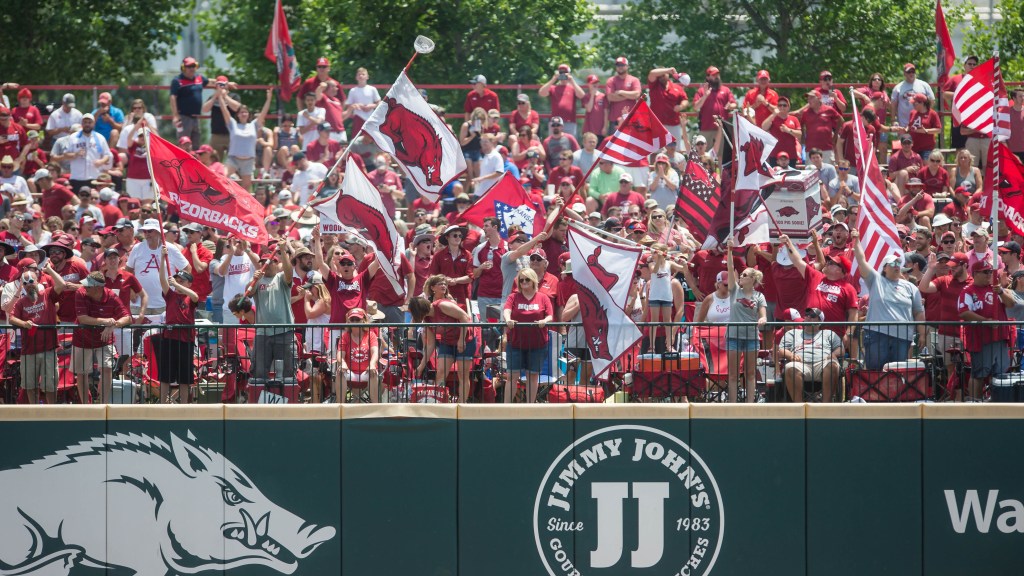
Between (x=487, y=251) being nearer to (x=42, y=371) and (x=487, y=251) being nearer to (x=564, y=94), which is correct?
(x=42, y=371)

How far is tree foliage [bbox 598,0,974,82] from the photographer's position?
33875mm

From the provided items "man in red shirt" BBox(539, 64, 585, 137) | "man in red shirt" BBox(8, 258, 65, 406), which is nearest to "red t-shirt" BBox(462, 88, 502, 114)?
"man in red shirt" BBox(539, 64, 585, 137)

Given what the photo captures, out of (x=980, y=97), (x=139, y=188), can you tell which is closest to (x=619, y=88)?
(x=980, y=97)

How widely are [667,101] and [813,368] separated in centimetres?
1071

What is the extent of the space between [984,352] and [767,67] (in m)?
21.1

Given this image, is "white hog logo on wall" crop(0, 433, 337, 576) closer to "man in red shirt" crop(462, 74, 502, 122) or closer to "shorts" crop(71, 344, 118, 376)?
"shorts" crop(71, 344, 118, 376)

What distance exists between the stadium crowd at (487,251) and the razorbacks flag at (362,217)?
0.33 metres

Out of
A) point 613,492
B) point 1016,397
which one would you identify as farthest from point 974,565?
point 613,492

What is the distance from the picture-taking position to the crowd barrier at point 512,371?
13906 millimetres

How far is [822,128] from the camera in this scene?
2345 cm

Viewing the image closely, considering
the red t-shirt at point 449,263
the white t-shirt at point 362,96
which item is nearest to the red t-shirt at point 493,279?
the red t-shirt at point 449,263

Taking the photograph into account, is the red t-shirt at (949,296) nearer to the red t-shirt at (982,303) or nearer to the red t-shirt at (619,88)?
the red t-shirt at (982,303)

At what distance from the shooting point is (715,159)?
22500mm

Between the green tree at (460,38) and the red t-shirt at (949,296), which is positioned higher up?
the green tree at (460,38)
